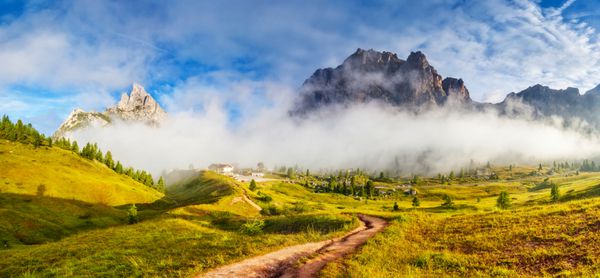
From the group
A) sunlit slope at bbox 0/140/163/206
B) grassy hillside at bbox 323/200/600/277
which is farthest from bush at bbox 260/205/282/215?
grassy hillside at bbox 323/200/600/277

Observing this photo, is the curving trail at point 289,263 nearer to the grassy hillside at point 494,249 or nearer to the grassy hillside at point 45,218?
the grassy hillside at point 494,249

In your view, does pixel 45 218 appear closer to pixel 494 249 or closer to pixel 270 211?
pixel 270 211

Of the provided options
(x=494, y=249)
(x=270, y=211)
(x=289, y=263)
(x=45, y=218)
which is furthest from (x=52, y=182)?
(x=494, y=249)

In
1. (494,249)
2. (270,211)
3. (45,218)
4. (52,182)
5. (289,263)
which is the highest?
(494,249)

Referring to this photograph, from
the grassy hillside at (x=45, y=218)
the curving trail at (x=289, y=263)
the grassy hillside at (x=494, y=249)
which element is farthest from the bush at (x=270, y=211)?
the curving trail at (x=289, y=263)

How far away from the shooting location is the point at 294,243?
84.1ft

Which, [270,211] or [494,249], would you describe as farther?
[270,211]

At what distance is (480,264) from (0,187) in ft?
448

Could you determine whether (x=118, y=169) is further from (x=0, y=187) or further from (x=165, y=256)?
→ (x=165, y=256)

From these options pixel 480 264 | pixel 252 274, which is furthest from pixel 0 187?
pixel 480 264

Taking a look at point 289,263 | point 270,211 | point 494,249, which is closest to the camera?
point 289,263

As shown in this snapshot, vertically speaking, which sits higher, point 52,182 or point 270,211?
point 52,182

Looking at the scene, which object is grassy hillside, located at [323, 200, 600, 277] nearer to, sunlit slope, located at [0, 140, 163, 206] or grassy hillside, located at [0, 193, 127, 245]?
grassy hillside, located at [0, 193, 127, 245]

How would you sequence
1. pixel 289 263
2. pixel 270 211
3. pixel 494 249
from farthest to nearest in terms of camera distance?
pixel 270 211
pixel 494 249
pixel 289 263
